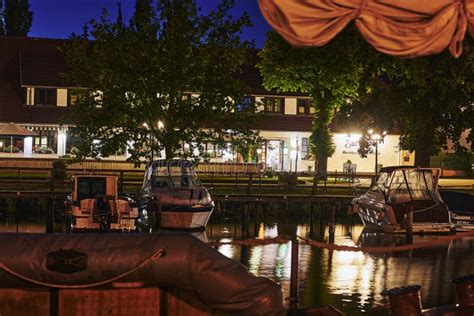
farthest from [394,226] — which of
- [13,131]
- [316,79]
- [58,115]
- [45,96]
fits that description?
[45,96]

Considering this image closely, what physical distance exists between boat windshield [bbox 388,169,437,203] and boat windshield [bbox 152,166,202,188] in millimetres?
7834

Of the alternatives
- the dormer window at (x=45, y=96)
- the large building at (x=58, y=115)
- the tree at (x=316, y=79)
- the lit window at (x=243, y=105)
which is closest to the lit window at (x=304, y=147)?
the large building at (x=58, y=115)

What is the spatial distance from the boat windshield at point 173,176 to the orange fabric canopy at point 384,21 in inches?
1024

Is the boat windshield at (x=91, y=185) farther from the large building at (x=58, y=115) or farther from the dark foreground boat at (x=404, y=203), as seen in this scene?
the large building at (x=58, y=115)

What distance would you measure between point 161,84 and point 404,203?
41.4 ft

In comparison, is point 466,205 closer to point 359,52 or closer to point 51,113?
point 359,52

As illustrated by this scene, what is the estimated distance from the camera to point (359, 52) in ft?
119

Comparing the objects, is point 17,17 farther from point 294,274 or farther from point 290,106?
point 294,274

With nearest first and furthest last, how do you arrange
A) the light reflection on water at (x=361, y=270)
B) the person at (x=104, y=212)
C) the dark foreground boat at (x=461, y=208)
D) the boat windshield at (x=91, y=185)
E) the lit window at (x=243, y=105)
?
the light reflection on water at (x=361, y=270) → the person at (x=104, y=212) → the boat windshield at (x=91, y=185) → the dark foreground boat at (x=461, y=208) → the lit window at (x=243, y=105)

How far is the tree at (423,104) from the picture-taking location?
38.4m

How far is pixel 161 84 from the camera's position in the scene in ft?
128

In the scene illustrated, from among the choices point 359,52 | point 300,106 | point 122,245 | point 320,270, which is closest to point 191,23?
point 359,52

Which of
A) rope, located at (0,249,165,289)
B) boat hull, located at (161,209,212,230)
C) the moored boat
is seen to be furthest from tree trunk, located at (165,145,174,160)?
rope, located at (0,249,165,289)

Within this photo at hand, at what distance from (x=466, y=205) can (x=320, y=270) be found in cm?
1629
